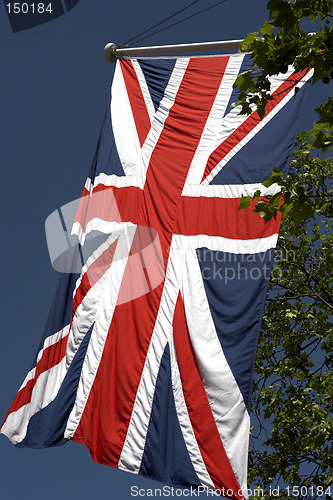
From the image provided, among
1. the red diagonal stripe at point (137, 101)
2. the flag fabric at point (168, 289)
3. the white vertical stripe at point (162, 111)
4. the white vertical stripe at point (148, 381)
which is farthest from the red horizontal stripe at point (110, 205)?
the white vertical stripe at point (148, 381)

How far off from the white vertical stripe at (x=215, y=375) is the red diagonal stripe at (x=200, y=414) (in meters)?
0.05

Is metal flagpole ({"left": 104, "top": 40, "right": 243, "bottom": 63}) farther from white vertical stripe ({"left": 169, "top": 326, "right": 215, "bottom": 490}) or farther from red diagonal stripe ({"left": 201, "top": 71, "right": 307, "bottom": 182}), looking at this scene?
white vertical stripe ({"left": 169, "top": 326, "right": 215, "bottom": 490})

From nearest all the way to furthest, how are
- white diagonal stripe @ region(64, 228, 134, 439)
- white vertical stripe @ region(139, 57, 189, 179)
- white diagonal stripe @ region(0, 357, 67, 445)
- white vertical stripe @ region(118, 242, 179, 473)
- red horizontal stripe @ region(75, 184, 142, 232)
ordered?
white vertical stripe @ region(118, 242, 179, 473), white diagonal stripe @ region(64, 228, 134, 439), white diagonal stripe @ region(0, 357, 67, 445), red horizontal stripe @ region(75, 184, 142, 232), white vertical stripe @ region(139, 57, 189, 179)

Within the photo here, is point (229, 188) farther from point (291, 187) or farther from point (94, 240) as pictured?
point (291, 187)

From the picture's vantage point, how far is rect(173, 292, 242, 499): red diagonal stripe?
7.17 m

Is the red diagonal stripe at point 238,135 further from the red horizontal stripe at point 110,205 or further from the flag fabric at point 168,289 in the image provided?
the red horizontal stripe at point 110,205

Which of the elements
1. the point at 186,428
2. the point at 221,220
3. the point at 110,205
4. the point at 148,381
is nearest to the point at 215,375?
the point at 186,428

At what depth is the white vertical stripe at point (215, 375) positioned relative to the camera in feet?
23.7

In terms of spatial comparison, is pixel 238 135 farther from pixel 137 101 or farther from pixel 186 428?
pixel 186 428

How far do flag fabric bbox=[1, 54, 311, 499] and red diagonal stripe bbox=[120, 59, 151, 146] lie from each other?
0.06 feet

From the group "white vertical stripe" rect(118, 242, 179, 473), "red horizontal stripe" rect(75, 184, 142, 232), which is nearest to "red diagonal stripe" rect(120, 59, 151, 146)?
"red horizontal stripe" rect(75, 184, 142, 232)

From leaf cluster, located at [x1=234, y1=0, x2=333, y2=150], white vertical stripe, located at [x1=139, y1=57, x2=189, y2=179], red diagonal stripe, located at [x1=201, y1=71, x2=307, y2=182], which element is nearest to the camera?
leaf cluster, located at [x1=234, y1=0, x2=333, y2=150]

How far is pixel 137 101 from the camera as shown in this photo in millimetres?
10195

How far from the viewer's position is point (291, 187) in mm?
5578
